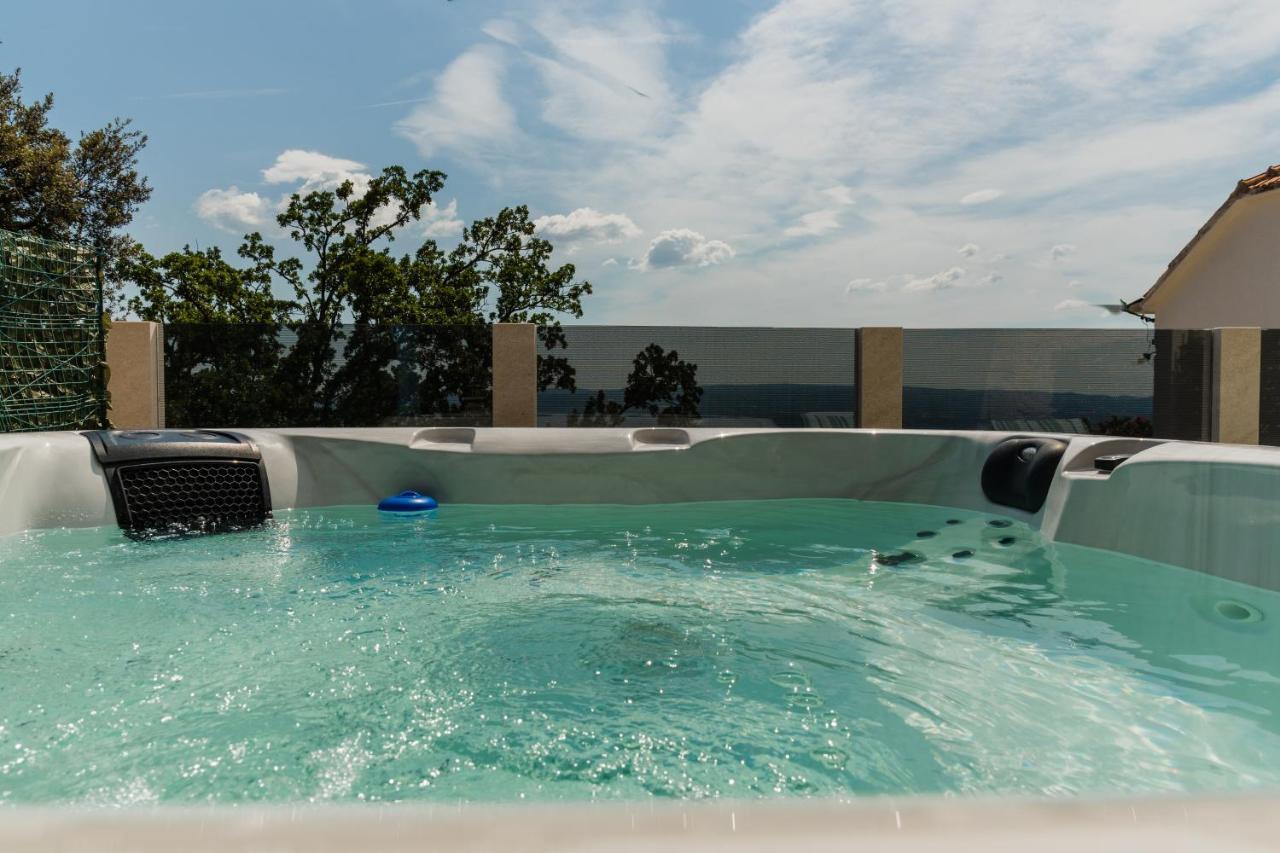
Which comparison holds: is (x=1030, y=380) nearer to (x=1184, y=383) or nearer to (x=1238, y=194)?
(x=1184, y=383)

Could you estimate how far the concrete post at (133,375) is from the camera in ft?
25.9

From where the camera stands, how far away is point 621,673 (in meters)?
2.06

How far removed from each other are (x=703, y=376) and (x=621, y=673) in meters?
6.82

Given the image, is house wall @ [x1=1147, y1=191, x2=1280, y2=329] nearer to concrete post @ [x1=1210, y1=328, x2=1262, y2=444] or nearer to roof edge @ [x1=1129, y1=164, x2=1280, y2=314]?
roof edge @ [x1=1129, y1=164, x2=1280, y2=314]

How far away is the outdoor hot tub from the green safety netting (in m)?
2.05

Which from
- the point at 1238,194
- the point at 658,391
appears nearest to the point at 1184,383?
the point at 1238,194

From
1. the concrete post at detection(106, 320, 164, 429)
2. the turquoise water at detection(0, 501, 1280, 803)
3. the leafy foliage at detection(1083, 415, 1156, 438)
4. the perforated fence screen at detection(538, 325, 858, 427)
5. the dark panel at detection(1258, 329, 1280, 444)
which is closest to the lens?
the turquoise water at detection(0, 501, 1280, 803)

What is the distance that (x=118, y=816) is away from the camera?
1.49ft

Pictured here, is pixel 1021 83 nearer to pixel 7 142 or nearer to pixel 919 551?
pixel 919 551

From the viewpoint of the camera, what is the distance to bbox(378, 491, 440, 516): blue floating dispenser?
462 centimetres

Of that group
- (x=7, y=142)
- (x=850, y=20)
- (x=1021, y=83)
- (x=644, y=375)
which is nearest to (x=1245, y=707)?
(x=850, y=20)

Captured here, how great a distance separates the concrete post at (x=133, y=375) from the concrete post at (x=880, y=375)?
687 cm

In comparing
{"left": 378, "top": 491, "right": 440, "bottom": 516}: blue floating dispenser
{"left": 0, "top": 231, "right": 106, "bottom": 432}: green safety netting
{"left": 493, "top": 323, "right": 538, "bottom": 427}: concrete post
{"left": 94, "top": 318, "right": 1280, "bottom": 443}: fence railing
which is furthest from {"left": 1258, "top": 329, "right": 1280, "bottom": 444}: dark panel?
{"left": 0, "top": 231, "right": 106, "bottom": 432}: green safety netting

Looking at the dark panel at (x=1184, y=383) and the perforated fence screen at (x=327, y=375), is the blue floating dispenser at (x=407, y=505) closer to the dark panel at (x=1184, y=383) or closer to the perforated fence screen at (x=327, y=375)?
the perforated fence screen at (x=327, y=375)
